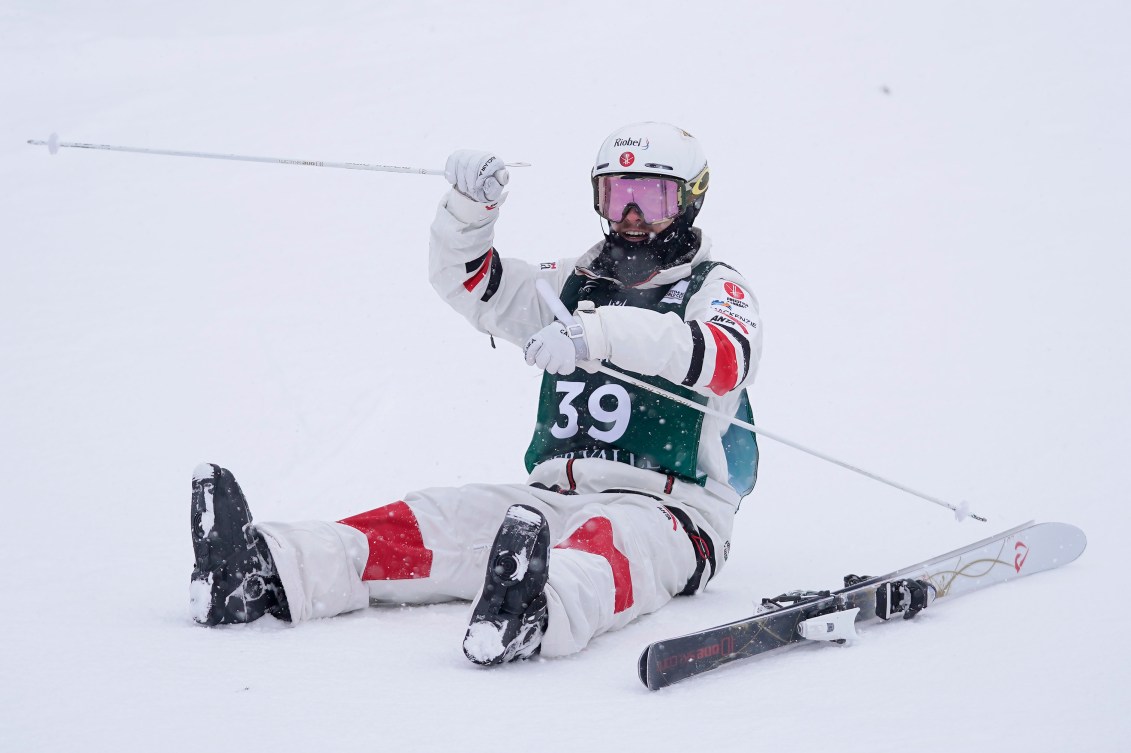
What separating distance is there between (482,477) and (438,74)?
22.9ft

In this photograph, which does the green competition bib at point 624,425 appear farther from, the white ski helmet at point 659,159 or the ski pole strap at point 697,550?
the white ski helmet at point 659,159

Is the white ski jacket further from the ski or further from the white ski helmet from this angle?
the ski

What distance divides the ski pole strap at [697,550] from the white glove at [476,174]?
1220mm

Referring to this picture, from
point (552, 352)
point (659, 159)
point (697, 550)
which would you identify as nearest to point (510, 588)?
point (552, 352)

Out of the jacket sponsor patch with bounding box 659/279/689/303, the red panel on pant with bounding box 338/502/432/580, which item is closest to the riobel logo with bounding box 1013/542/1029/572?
the jacket sponsor patch with bounding box 659/279/689/303

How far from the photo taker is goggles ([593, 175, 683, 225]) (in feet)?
13.6

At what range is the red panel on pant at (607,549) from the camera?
3.35m

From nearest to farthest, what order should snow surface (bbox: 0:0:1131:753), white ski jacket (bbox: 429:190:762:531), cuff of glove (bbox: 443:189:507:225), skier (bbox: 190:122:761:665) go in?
snow surface (bbox: 0:0:1131:753), skier (bbox: 190:122:761:665), white ski jacket (bbox: 429:190:762:531), cuff of glove (bbox: 443:189:507:225)

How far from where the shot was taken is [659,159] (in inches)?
164

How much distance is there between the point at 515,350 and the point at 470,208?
321 centimetres

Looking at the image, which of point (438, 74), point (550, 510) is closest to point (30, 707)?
point (550, 510)

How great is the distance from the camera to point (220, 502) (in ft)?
10.4

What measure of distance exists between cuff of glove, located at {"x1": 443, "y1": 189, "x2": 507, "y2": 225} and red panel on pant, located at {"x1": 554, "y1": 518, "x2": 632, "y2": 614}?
120cm

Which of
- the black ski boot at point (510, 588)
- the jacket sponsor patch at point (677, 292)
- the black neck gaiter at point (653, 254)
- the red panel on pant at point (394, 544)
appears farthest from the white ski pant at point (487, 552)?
the black neck gaiter at point (653, 254)
